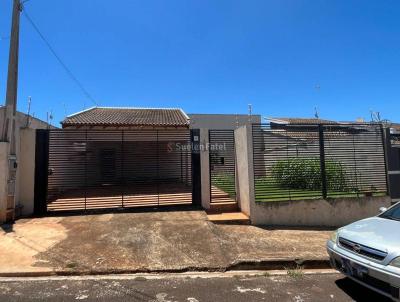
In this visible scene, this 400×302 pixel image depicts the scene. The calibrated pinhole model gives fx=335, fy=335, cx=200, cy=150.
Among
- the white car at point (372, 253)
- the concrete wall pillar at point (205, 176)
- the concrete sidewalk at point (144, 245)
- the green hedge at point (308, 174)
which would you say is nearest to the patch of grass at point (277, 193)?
the green hedge at point (308, 174)

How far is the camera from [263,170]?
9.35 m

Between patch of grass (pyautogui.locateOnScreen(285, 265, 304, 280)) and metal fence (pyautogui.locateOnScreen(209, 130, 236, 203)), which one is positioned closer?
patch of grass (pyautogui.locateOnScreen(285, 265, 304, 280))

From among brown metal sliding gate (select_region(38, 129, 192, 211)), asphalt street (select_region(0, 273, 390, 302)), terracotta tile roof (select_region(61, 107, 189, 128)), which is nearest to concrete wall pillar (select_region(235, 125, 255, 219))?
brown metal sliding gate (select_region(38, 129, 192, 211))

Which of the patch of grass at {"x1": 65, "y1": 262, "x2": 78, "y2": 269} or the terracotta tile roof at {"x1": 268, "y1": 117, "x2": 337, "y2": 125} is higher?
the terracotta tile roof at {"x1": 268, "y1": 117, "x2": 337, "y2": 125}

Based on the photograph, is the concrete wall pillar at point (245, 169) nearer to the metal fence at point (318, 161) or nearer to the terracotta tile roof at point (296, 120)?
the metal fence at point (318, 161)

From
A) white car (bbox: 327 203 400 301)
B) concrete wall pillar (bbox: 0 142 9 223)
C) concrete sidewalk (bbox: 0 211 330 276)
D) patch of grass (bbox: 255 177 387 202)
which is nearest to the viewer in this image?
white car (bbox: 327 203 400 301)

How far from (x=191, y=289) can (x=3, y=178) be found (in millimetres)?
6074

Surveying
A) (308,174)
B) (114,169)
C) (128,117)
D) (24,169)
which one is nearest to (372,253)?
(308,174)

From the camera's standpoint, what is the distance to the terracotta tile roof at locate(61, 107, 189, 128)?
1481 centimetres

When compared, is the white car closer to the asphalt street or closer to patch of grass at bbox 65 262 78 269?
the asphalt street

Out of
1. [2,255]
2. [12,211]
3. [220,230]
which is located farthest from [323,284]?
[12,211]

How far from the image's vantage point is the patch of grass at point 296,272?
18.8 feet

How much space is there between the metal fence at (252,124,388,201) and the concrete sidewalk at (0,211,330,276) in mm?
1409

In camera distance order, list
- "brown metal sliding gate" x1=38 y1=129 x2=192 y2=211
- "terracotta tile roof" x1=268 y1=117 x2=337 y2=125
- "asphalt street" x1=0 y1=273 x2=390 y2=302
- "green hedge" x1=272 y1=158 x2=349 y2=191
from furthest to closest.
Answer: "terracotta tile roof" x1=268 y1=117 x2=337 y2=125
"brown metal sliding gate" x1=38 y1=129 x2=192 y2=211
"green hedge" x1=272 y1=158 x2=349 y2=191
"asphalt street" x1=0 y1=273 x2=390 y2=302
